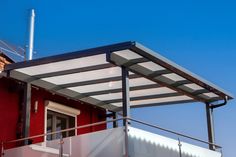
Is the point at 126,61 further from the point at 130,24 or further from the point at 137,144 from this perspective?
the point at 130,24

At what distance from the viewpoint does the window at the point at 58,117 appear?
13.0 m

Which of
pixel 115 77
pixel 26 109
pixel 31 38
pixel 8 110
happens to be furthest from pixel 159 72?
pixel 31 38

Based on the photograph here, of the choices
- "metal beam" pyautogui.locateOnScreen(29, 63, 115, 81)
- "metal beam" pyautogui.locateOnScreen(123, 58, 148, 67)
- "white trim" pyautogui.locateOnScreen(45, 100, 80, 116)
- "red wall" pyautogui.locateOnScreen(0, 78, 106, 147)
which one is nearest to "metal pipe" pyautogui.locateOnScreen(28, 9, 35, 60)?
"red wall" pyautogui.locateOnScreen(0, 78, 106, 147)

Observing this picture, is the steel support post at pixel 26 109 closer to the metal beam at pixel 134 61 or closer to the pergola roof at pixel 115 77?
the pergola roof at pixel 115 77

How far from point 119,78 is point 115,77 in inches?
3.9

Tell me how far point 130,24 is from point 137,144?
11.8 m

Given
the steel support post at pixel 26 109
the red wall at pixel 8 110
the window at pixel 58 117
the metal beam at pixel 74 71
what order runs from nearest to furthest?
the metal beam at pixel 74 71 → the red wall at pixel 8 110 → the steel support post at pixel 26 109 → the window at pixel 58 117

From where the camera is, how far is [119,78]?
38.1 ft

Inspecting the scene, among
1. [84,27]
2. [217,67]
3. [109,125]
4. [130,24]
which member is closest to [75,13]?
[84,27]

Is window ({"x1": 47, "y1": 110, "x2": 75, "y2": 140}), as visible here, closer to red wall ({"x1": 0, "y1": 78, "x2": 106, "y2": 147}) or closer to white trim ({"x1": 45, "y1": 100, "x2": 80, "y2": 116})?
white trim ({"x1": 45, "y1": 100, "x2": 80, "y2": 116})

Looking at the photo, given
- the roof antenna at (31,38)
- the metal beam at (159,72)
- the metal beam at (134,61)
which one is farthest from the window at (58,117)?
the metal beam at (134,61)

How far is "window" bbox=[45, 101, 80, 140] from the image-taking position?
513 inches

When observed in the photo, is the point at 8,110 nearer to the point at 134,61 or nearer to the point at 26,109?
the point at 26,109

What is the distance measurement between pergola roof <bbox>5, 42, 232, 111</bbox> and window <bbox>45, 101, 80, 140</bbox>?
51cm
